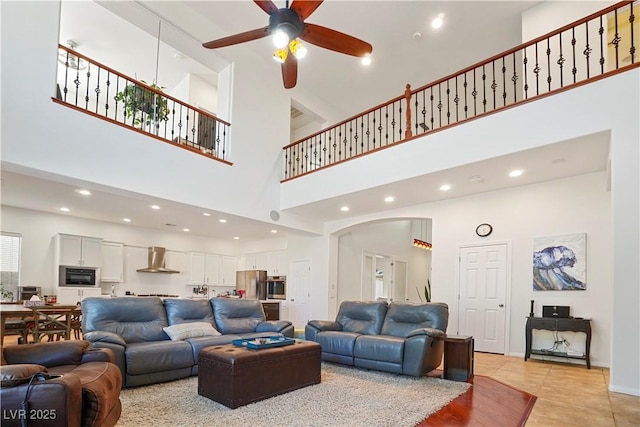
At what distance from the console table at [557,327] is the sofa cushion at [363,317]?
2.23 metres

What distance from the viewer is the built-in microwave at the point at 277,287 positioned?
10.1m

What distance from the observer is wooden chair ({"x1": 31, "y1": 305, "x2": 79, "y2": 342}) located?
5242mm

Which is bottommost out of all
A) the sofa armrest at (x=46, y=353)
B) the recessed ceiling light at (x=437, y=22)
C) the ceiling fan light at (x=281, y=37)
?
the sofa armrest at (x=46, y=353)

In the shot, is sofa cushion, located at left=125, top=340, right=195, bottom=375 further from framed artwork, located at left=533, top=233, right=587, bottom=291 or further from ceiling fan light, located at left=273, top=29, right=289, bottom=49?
framed artwork, located at left=533, top=233, right=587, bottom=291

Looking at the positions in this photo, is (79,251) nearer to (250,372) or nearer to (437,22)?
(250,372)

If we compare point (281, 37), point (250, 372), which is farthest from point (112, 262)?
point (281, 37)

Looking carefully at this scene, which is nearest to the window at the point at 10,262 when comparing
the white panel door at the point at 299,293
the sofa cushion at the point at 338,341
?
the white panel door at the point at 299,293

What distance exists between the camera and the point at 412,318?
518cm

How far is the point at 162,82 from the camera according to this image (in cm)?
898

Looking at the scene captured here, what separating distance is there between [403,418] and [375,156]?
422cm

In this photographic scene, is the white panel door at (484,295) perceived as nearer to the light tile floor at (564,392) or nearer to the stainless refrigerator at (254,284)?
the light tile floor at (564,392)

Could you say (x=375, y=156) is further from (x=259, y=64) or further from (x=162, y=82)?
(x=162, y=82)

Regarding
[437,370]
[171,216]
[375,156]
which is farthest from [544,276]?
[171,216]

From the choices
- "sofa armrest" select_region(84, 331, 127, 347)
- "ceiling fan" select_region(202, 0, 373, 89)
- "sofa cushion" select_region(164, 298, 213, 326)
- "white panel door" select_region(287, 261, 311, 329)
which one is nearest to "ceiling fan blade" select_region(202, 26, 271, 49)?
"ceiling fan" select_region(202, 0, 373, 89)
